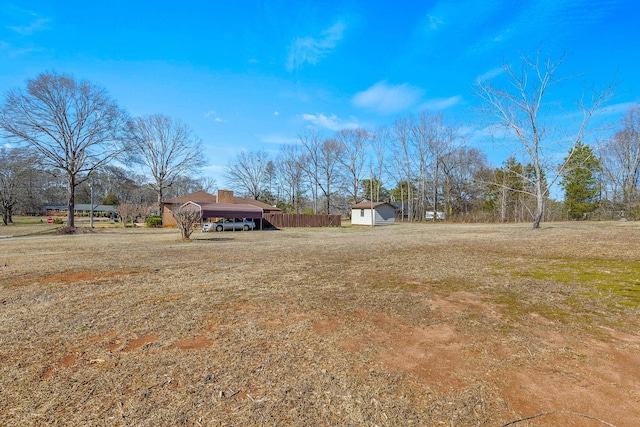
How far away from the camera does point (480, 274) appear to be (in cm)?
591

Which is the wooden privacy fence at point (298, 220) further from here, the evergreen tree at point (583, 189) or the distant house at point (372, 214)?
the evergreen tree at point (583, 189)

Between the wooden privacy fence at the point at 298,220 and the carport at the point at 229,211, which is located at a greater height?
the carport at the point at 229,211

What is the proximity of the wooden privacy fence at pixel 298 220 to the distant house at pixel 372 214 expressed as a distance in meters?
2.77

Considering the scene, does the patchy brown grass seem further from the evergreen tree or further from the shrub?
the evergreen tree

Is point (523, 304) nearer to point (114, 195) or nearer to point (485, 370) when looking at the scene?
point (485, 370)

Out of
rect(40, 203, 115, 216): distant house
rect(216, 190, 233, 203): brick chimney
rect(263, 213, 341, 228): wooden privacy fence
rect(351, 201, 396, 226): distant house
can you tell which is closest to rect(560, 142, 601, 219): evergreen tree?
rect(351, 201, 396, 226): distant house

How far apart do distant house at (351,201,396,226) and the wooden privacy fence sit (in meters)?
2.77

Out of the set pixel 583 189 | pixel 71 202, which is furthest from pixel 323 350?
pixel 583 189

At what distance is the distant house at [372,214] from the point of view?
31992 millimetres

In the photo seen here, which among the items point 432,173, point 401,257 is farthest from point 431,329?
point 432,173

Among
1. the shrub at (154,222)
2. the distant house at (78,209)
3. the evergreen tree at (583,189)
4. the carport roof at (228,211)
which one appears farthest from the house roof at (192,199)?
the evergreen tree at (583,189)

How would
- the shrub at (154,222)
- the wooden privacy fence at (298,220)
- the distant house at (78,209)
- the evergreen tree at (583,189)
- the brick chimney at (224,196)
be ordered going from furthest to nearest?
the distant house at (78,209) → the evergreen tree at (583,189) → the brick chimney at (224,196) → the wooden privacy fence at (298,220) → the shrub at (154,222)

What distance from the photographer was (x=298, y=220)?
30.0 metres

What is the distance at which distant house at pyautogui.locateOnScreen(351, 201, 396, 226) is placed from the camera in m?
32.0
